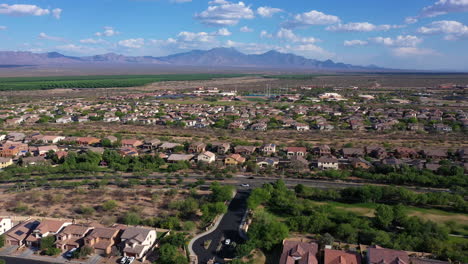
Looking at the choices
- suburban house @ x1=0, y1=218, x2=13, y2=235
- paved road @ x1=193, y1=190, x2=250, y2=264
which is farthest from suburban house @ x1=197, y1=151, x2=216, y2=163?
suburban house @ x1=0, y1=218, x2=13, y2=235

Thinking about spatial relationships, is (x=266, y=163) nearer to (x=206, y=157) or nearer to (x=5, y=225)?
(x=206, y=157)

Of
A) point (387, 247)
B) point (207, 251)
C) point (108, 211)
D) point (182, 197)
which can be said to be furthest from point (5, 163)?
point (387, 247)

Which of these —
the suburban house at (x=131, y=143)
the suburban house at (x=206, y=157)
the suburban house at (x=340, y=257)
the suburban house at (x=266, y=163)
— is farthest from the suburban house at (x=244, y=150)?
the suburban house at (x=340, y=257)

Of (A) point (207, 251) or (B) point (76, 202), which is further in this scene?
(B) point (76, 202)

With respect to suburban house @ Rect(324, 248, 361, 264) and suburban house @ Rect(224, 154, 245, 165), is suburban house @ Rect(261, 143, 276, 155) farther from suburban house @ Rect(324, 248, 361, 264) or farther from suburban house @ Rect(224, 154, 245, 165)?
suburban house @ Rect(324, 248, 361, 264)

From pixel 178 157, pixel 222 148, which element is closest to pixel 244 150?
pixel 222 148

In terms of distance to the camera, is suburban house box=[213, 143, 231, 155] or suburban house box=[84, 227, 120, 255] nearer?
suburban house box=[84, 227, 120, 255]

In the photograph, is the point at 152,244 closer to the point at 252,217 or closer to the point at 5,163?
the point at 252,217
